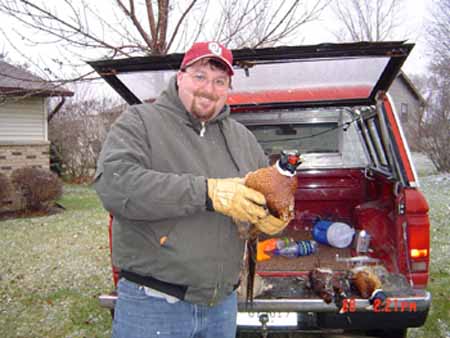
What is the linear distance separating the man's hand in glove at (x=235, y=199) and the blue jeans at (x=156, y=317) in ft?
1.63

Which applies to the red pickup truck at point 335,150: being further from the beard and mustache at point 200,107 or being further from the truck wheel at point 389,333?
the beard and mustache at point 200,107

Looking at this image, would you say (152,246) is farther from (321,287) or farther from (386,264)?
(386,264)

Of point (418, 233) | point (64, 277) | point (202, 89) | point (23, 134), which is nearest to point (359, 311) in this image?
point (418, 233)

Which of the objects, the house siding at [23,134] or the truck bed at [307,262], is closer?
the truck bed at [307,262]

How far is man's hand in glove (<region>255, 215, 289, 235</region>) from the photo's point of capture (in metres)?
1.92

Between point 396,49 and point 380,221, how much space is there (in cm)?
172

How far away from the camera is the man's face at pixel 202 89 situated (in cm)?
194

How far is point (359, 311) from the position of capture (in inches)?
111

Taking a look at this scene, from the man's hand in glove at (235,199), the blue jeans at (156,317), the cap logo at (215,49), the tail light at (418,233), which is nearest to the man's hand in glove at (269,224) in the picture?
the man's hand in glove at (235,199)

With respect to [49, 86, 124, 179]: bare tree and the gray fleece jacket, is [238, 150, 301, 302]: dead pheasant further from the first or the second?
[49, 86, 124, 179]: bare tree

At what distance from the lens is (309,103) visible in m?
3.98

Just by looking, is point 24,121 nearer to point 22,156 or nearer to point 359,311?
point 22,156

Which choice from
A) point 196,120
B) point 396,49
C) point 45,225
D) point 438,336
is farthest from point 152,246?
point 45,225

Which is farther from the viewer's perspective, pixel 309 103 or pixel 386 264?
pixel 309 103
